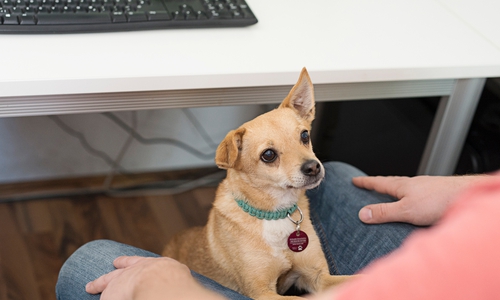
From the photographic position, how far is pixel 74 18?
3.77 ft

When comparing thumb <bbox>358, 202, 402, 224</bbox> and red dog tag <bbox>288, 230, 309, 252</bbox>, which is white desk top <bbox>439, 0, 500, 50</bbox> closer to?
thumb <bbox>358, 202, 402, 224</bbox>

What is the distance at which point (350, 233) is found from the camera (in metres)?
1.16

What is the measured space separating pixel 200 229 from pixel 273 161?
414 millimetres

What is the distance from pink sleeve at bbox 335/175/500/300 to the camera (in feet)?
1.47

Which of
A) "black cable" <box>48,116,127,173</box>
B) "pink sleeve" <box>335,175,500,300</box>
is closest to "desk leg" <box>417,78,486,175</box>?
"pink sleeve" <box>335,175,500,300</box>

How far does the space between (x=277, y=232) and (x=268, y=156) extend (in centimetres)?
18

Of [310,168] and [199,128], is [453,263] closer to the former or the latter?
[310,168]

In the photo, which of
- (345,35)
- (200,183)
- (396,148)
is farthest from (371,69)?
(200,183)

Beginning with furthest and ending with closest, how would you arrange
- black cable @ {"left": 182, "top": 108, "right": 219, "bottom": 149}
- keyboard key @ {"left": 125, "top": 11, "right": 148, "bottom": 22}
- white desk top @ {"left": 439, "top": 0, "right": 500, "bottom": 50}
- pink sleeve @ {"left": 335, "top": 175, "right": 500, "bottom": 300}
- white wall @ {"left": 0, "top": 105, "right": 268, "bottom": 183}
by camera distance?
black cable @ {"left": 182, "top": 108, "right": 219, "bottom": 149}, white wall @ {"left": 0, "top": 105, "right": 268, "bottom": 183}, white desk top @ {"left": 439, "top": 0, "right": 500, "bottom": 50}, keyboard key @ {"left": 125, "top": 11, "right": 148, "bottom": 22}, pink sleeve @ {"left": 335, "top": 175, "right": 500, "bottom": 300}

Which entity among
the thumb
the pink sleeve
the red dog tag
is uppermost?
the pink sleeve

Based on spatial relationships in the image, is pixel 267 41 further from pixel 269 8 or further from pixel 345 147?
pixel 345 147

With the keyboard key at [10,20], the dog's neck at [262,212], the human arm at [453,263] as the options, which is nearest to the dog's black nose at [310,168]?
the dog's neck at [262,212]

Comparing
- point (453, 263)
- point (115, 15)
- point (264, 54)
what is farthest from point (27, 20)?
point (453, 263)

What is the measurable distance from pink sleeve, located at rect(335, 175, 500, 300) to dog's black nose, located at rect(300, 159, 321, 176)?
610 mm
